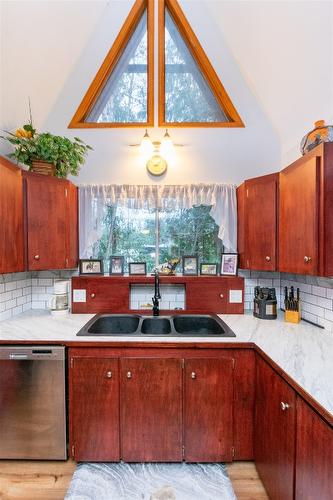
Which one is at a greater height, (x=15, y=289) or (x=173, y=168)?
(x=173, y=168)

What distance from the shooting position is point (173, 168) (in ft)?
7.83

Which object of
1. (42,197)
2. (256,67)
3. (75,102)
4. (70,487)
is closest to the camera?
(70,487)

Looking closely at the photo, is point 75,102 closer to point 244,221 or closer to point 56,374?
point 244,221

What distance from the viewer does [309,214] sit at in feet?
5.20

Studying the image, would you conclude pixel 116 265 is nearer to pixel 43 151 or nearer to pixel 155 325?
pixel 155 325

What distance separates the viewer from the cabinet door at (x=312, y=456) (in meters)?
0.95

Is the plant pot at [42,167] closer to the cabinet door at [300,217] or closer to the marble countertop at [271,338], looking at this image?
the marble countertop at [271,338]

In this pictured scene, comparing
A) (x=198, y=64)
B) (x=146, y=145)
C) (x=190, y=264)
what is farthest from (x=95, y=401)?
(x=198, y=64)

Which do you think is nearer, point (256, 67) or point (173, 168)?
point (256, 67)

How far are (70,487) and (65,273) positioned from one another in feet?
5.11

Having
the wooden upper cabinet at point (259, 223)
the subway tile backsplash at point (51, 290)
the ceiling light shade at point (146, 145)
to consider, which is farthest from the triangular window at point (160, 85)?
the subway tile backsplash at point (51, 290)

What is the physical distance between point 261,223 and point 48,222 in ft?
5.62

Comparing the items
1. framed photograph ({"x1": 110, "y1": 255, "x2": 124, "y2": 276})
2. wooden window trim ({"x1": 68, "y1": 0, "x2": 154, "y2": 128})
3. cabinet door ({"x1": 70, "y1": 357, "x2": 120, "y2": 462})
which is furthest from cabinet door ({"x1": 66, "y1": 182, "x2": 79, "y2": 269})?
cabinet door ({"x1": 70, "y1": 357, "x2": 120, "y2": 462})

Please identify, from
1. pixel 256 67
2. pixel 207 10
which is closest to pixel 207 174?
pixel 256 67
